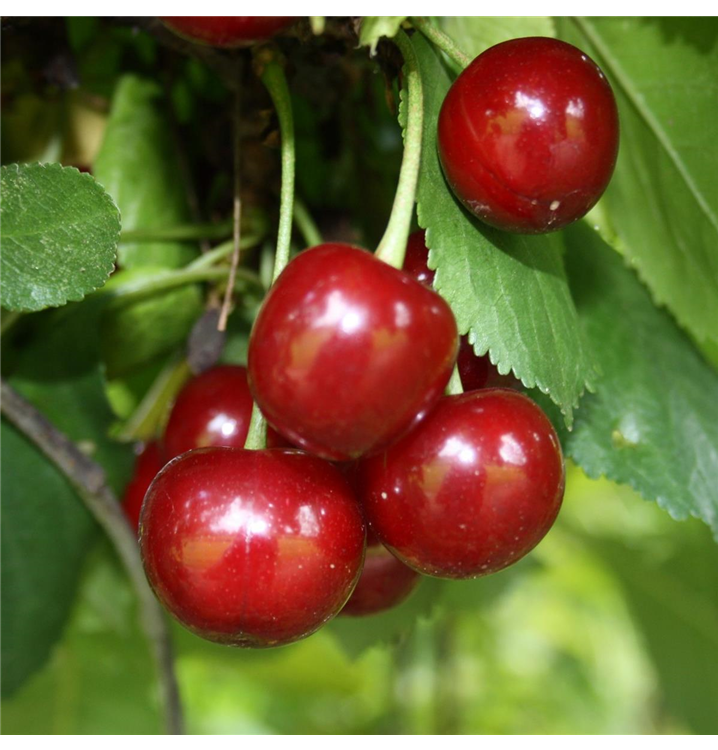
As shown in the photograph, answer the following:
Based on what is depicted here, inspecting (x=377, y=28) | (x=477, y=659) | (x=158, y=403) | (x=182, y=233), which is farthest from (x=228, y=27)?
(x=477, y=659)

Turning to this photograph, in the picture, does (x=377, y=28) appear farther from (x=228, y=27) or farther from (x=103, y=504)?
(x=103, y=504)

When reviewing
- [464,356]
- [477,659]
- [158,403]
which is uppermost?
[464,356]

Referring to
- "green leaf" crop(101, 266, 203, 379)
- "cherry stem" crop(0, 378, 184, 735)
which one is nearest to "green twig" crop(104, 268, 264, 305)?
"green leaf" crop(101, 266, 203, 379)

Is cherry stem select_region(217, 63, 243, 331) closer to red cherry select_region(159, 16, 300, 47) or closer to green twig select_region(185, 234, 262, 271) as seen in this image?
green twig select_region(185, 234, 262, 271)

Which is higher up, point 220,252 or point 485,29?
point 485,29

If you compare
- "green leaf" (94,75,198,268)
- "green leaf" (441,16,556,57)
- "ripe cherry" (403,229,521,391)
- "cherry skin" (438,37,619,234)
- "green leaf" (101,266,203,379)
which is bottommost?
"green leaf" (101,266,203,379)

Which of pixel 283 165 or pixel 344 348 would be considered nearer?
pixel 344 348

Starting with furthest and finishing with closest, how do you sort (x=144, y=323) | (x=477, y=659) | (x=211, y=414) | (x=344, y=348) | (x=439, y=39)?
(x=477, y=659)
(x=144, y=323)
(x=211, y=414)
(x=439, y=39)
(x=344, y=348)
